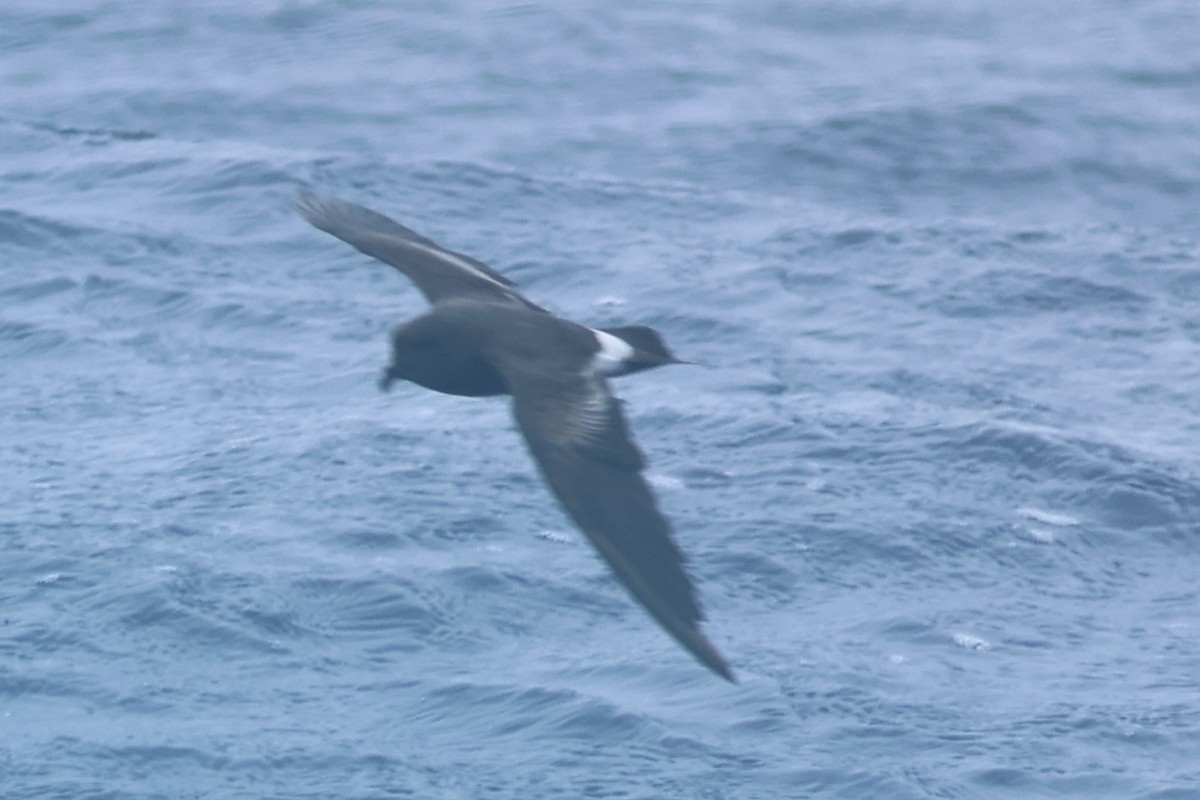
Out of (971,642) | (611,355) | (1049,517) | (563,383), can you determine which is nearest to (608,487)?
(563,383)

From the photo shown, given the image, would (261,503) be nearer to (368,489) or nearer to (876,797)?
(368,489)

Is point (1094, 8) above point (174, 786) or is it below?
above

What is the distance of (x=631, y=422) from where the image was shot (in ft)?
33.5

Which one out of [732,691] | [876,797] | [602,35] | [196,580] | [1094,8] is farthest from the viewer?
[1094,8]

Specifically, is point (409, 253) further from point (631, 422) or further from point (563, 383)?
point (631, 422)

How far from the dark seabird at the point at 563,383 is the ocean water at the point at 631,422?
6.77 ft

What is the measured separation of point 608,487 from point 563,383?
22.5 inches

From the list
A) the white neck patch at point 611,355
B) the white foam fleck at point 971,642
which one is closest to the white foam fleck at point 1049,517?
the white foam fleck at point 971,642

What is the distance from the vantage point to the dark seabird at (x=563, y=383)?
4.89 meters

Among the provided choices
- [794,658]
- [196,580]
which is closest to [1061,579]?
[794,658]

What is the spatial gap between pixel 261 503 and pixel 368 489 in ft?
1.73

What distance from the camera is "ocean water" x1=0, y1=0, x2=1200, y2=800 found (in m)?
7.98

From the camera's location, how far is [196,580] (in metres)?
8.95

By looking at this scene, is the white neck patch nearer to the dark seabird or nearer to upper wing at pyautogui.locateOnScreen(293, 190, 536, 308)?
the dark seabird
